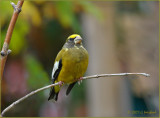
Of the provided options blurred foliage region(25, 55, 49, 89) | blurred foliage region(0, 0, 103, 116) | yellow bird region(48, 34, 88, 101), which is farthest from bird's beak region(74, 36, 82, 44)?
blurred foliage region(25, 55, 49, 89)

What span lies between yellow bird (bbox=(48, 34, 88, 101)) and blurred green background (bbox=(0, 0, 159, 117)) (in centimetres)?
101

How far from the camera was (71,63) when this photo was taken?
3139mm

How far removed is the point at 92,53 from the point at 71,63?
2417mm

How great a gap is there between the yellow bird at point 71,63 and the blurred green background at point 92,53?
1011 mm

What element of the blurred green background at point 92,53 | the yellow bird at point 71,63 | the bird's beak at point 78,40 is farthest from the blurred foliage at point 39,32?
the bird's beak at point 78,40

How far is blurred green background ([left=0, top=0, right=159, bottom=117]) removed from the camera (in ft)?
15.0

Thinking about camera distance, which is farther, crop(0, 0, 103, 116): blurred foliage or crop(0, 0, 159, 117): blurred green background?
crop(0, 0, 159, 117): blurred green background

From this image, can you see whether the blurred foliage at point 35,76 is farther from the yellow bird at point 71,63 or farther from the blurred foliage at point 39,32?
the yellow bird at point 71,63

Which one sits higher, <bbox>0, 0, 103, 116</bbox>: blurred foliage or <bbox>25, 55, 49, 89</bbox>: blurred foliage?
<bbox>0, 0, 103, 116</bbox>: blurred foliage

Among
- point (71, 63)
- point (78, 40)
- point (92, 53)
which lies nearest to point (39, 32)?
point (92, 53)

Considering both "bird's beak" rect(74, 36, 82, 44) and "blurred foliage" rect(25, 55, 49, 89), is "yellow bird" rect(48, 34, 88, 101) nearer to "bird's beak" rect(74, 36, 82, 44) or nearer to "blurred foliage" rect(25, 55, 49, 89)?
"bird's beak" rect(74, 36, 82, 44)

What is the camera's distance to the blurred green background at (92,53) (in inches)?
180

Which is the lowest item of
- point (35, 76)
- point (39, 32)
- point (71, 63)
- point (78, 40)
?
point (35, 76)

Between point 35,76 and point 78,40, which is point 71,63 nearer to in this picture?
point 78,40
